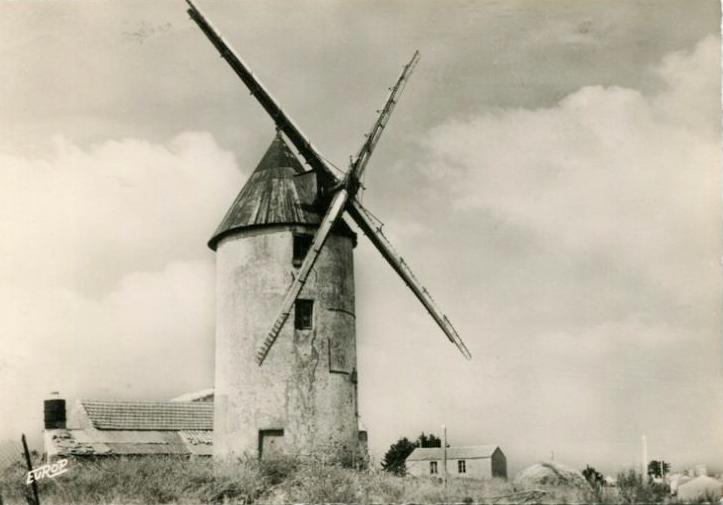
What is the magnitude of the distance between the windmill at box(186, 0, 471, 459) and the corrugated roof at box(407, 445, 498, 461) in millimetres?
31517

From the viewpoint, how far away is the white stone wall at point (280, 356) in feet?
52.2

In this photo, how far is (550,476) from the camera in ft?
42.7

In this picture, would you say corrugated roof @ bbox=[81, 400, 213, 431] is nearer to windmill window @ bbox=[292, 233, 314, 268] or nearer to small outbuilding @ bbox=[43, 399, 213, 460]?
small outbuilding @ bbox=[43, 399, 213, 460]

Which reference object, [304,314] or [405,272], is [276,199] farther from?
[405,272]

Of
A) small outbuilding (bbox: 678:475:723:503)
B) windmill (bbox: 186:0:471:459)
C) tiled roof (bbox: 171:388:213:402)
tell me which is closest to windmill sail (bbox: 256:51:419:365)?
windmill (bbox: 186:0:471:459)

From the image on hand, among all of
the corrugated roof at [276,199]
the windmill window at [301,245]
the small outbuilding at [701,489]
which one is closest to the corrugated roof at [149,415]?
the corrugated roof at [276,199]

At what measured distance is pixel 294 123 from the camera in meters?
16.3

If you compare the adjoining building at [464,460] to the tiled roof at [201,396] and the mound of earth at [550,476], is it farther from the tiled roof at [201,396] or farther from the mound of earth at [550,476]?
the mound of earth at [550,476]

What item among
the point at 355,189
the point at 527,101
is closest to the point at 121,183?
the point at 355,189

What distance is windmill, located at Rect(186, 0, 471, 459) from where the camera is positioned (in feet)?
52.1

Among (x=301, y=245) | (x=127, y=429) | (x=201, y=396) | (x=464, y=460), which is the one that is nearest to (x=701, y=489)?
(x=301, y=245)

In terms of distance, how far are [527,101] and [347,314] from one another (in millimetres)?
5754

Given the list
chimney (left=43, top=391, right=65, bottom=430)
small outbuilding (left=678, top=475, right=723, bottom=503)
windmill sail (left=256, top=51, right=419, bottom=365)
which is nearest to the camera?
small outbuilding (left=678, top=475, right=723, bottom=503)

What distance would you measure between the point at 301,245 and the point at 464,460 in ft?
110
